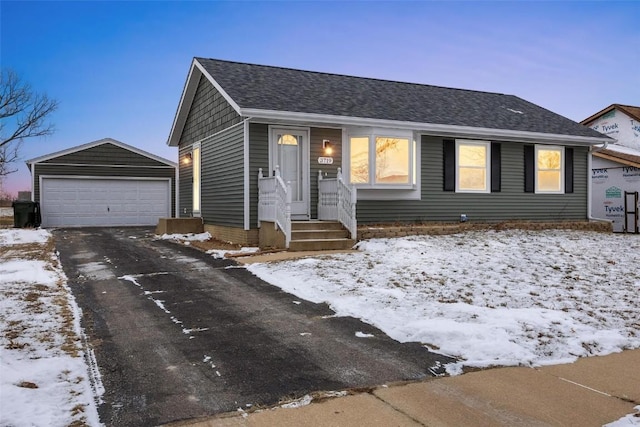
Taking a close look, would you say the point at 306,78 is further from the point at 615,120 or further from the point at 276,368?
the point at 615,120

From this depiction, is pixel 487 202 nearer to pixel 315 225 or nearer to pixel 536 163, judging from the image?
pixel 536 163

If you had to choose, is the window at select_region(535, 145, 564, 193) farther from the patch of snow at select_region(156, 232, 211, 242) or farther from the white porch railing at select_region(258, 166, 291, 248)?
the patch of snow at select_region(156, 232, 211, 242)

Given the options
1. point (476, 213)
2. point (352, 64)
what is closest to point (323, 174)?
point (476, 213)

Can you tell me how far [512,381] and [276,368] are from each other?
76.7 inches

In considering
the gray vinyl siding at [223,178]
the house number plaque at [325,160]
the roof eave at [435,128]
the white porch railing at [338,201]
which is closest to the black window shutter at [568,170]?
the roof eave at [435,128]

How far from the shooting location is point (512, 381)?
3.98m

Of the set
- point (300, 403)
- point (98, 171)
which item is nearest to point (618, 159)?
point (300, 403)

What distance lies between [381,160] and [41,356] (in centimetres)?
1078

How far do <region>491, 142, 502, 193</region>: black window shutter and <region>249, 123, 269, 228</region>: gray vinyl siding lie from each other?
24.8 ft

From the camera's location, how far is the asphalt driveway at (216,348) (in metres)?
3.68

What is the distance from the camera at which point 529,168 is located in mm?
16484

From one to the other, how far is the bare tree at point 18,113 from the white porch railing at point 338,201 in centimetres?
2418

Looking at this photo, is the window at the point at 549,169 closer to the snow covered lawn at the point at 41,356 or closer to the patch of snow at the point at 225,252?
the patch of snow at the point at 225,252

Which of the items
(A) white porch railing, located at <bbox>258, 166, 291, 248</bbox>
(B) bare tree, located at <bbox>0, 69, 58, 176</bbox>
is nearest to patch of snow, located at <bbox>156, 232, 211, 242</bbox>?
(A) white porch railing, located at <bbox>258, 166, 291, 248</bbox>
